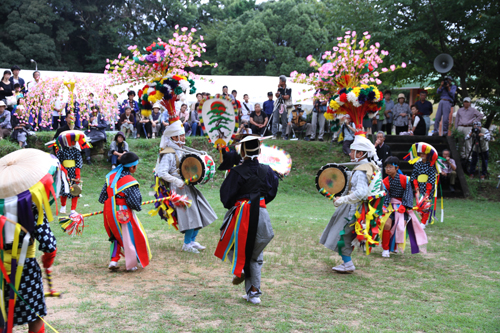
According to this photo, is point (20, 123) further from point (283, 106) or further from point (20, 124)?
point (283, 106)

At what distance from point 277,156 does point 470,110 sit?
1175 centimetres

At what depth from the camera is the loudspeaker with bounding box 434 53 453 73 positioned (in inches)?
639

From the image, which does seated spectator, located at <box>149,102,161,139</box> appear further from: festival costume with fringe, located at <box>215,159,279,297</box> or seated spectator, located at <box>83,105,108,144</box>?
festival costume with fringe, located at <box>215,159,279,297</box>

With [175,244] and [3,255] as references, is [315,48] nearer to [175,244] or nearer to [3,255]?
[175,244]

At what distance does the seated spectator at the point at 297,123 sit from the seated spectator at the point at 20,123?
352 inches

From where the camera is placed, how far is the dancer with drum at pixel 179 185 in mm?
7266

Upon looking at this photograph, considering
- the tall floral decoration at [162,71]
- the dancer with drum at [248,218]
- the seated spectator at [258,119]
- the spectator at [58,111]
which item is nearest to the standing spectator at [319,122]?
the seated spectator at [258,119]

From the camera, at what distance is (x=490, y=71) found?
17609 millimetres

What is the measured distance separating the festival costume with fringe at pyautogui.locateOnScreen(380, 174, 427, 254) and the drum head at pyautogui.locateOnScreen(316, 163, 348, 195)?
133cm

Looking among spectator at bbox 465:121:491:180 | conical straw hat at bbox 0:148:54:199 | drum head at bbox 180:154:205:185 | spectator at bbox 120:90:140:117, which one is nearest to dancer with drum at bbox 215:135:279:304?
drum head at bbox 180:154:205:185

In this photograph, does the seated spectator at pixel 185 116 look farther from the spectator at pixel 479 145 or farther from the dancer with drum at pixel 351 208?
the dancer with drum at pixel 351 208

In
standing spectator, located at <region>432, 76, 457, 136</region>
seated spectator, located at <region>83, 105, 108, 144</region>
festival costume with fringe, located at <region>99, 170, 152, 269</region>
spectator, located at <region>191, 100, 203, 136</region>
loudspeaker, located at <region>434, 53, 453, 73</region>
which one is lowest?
festival costume with fringe, located at <region>99, 170, 152, 269</region>

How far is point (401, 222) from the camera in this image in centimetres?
754

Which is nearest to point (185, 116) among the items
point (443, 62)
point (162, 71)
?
point (162, 71)
